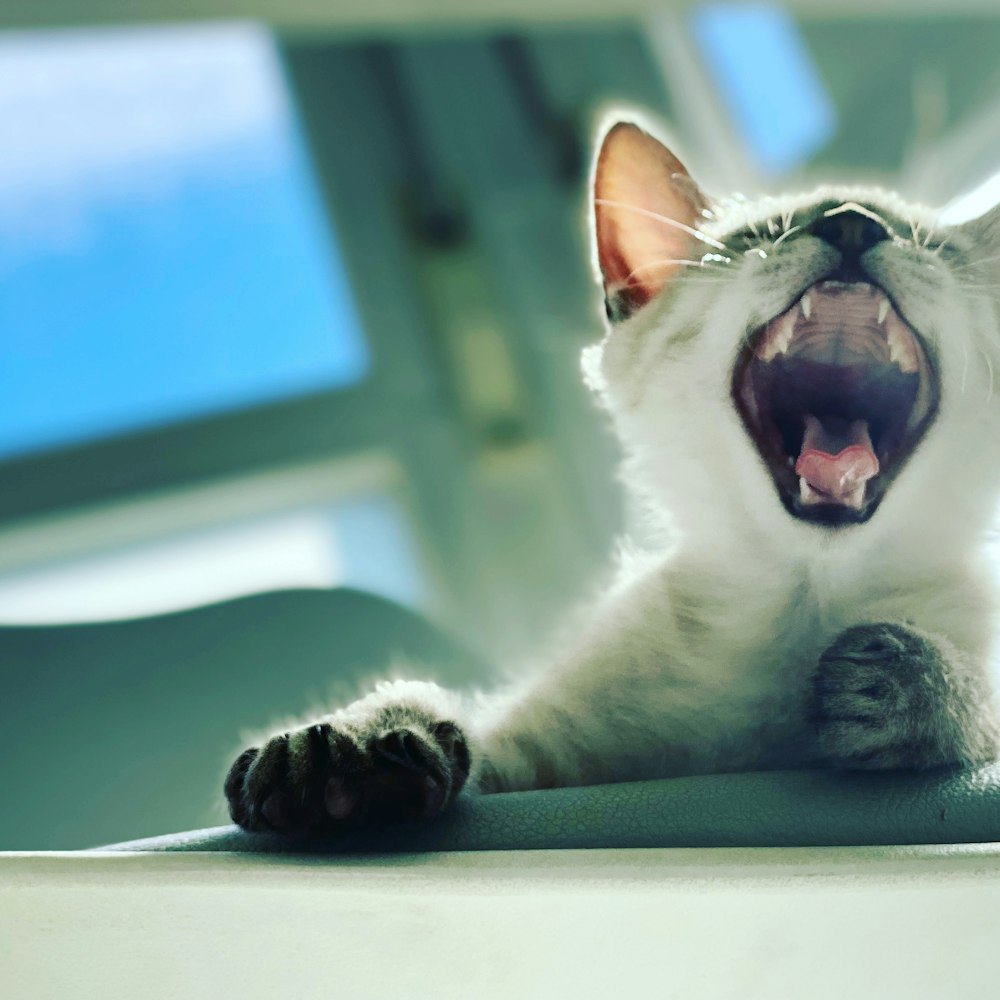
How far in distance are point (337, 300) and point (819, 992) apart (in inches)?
99.7

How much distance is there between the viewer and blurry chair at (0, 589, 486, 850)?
1.05m

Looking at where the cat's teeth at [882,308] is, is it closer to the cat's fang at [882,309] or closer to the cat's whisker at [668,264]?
the cat's fang at [882,309]

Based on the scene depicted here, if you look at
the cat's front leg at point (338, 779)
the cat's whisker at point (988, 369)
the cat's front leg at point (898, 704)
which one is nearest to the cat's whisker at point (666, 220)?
the cat's whisker at point (988, 369)

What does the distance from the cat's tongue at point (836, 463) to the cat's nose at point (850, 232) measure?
0.47 feet

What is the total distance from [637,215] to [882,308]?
0.29 m

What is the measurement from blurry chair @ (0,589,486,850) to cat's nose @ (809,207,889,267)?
638 mm

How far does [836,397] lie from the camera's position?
2.99ft

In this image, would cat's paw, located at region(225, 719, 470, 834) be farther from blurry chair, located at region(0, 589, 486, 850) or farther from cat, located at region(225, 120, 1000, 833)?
blurry chair, located at region(0, 589, 486, 850)

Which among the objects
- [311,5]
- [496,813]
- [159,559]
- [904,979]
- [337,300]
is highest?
[311,5]

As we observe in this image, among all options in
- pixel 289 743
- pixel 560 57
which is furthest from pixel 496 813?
pixel 560 57

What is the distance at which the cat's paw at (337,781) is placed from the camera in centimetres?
60

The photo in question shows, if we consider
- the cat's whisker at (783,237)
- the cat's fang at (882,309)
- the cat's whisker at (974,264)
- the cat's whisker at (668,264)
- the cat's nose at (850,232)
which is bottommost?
the cat's fang at (882,309)

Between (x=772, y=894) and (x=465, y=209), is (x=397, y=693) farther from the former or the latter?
(x=465, y=209)

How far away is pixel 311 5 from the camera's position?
7.44 ft
